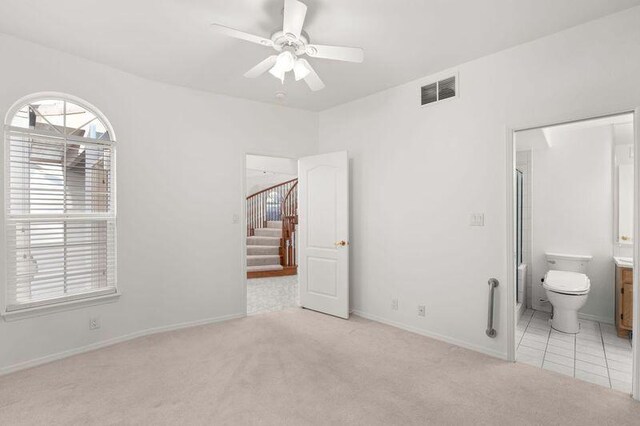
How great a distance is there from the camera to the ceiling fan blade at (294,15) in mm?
1840

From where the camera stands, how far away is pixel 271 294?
17.1 feet

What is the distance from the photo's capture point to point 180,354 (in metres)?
2.92

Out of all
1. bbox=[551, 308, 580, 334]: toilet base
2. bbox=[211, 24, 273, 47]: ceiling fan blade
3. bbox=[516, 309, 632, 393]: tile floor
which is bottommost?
bbox=[516, 309, 632, 393]: tile floor

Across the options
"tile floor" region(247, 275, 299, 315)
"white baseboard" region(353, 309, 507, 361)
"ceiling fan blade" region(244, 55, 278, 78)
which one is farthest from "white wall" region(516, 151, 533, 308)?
"ceiling fan blade" region(244, 55, 278, 78)

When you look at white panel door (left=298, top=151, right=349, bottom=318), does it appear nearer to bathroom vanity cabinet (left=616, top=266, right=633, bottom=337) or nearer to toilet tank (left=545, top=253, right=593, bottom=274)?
toilet tank (left=545, top=253, right=593, bottom=274)

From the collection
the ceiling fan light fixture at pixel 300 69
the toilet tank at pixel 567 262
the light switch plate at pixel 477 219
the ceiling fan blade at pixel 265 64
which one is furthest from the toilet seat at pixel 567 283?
the ceiling fan blade at pixel 265 64

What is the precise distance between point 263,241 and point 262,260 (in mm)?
676

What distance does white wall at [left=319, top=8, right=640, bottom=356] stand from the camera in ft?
7.93

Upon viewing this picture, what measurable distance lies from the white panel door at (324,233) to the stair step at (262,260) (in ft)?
8.60

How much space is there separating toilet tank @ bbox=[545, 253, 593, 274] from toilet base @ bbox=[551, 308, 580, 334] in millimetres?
748

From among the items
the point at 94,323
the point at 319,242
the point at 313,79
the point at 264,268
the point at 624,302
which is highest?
the point at 313,79

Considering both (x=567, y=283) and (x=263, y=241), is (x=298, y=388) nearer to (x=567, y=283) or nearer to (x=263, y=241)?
(x=567, y=283)

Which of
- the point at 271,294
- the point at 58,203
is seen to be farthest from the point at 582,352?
the point at 58,203

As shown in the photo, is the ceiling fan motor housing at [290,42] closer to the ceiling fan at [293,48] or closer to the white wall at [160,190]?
the ceiling fan at [293,48]
